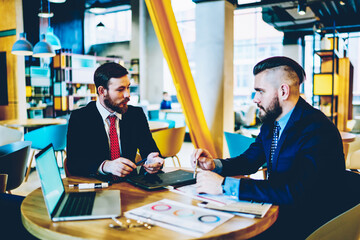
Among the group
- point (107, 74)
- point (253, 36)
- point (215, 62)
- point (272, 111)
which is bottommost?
point (272, 111)

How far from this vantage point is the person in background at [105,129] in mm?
2127

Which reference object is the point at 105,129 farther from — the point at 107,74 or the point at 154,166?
the point at 154,166

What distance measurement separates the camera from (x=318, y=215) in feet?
4.94

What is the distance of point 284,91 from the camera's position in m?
1.70

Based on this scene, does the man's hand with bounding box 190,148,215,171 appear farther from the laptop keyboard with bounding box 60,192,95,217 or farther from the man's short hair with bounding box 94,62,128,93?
the man's short hair with bounding box 94,62,128,93

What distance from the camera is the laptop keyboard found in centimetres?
131

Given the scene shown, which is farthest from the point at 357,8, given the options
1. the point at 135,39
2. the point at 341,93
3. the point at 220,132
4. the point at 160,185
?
the point at 160,185

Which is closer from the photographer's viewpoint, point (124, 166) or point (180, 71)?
point (124, 166)

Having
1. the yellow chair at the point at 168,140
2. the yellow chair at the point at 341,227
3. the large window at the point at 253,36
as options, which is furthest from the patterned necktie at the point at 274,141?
the large window at the point at 253,36

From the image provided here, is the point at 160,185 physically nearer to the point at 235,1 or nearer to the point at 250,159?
the point at 250,159

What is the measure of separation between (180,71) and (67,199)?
13.0ft

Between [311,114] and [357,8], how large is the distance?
1014 centimetres

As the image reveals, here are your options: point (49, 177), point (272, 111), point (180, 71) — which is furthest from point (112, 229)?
point (180, 71)

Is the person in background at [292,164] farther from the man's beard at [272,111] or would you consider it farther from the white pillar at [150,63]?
the white pillar at [150,63]
